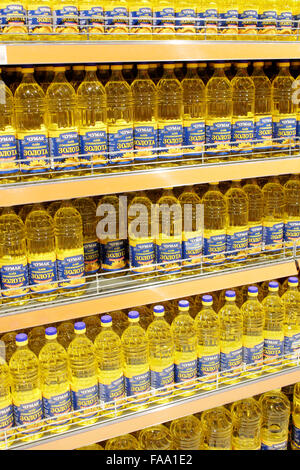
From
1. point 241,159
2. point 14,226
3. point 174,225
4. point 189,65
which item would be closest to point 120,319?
point 174,225

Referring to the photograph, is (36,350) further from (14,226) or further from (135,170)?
(135,170)

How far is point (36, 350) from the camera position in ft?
6.73

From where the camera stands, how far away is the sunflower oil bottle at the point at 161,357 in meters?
2.00

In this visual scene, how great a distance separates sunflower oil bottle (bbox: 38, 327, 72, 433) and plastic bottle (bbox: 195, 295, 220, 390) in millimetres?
562

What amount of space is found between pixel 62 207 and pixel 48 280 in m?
0.30

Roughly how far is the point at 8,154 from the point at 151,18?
0.70 m

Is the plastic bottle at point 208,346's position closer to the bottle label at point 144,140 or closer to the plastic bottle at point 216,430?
the plastic bottle at point 216,430

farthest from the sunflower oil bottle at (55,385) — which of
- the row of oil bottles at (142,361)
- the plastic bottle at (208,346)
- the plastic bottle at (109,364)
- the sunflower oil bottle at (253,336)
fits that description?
the sunflower oil bottle at (253,336)

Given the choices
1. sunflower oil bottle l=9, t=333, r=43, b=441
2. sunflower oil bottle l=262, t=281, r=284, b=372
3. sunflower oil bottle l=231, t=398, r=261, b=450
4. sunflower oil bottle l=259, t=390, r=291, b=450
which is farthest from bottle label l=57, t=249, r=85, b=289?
sunflower oil bottle l=259, t=390, r=291, b=450

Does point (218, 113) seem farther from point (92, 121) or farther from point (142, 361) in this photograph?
point (142, 361)

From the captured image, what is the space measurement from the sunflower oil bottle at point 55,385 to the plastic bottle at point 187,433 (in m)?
0.63

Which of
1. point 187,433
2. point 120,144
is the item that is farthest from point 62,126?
point 187,433

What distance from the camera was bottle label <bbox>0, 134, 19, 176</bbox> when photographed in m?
1.70

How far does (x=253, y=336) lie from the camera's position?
2.18 meters
